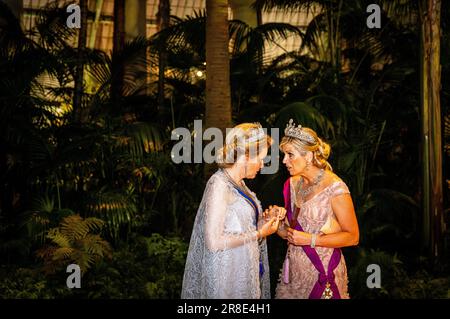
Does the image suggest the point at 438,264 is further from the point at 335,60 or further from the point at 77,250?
the point at 77,250

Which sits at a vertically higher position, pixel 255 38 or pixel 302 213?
pixel 255 38

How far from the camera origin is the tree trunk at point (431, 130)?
7.91 metres

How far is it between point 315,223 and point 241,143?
2.71 ft

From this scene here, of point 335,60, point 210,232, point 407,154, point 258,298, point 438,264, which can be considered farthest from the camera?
point 407,154

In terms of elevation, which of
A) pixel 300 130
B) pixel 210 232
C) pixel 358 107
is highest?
pixel 358 107

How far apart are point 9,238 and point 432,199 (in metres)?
5.35

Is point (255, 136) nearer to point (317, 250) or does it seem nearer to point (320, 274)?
point (317, 250)

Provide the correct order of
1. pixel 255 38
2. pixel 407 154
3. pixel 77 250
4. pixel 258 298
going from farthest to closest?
pixel 407 154 → pixel 255 38 → pixel 77 250 → pixel 258 298

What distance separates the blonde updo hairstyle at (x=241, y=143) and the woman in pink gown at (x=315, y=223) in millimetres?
406

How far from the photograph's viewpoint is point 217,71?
7059 mm

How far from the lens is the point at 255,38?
8766 mm

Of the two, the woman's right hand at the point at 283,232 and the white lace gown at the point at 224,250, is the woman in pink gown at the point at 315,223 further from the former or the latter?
the white lace gown at the point at 224,250

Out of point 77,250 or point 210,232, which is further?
point 77,250

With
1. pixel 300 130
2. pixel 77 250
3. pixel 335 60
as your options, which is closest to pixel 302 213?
pixel 300 130
